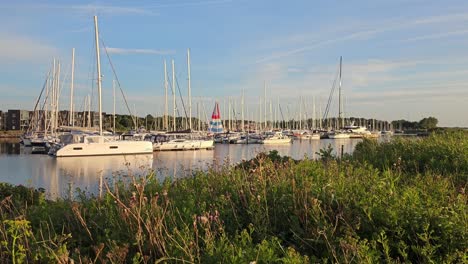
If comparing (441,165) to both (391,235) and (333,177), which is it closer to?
(333,177)

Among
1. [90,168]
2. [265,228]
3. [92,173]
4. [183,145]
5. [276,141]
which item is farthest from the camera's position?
[276,141]

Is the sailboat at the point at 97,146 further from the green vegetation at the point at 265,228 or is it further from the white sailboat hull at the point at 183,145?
the green vegetation at the point at 265,228

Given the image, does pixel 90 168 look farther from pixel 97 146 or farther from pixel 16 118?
pixel 16 118

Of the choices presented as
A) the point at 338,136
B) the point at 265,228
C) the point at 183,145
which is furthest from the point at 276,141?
the point at 265,228

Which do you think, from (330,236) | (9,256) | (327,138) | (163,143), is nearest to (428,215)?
(330,236)

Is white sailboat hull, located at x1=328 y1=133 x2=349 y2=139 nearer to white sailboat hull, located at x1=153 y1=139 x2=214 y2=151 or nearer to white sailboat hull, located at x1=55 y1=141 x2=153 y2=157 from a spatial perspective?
white sailboat hull, located at x1=153 y1=139 x2=214 y2=151

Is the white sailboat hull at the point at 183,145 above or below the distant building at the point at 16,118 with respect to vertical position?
below

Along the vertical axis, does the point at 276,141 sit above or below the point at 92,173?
above

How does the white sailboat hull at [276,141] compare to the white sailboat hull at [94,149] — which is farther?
the white sailboat hull at [276,141]

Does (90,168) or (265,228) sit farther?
(90,168)

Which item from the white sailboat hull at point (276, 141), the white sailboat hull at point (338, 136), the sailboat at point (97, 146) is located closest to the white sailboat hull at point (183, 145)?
the sailboat at point (97, 146)

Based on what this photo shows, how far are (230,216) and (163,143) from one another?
60.3m

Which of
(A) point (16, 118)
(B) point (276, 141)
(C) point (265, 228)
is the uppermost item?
(A) point (16, 118)

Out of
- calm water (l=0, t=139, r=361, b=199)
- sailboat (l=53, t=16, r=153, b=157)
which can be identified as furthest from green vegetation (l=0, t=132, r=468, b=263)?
sailboat (l=53, t=16, r=153, b=157)
